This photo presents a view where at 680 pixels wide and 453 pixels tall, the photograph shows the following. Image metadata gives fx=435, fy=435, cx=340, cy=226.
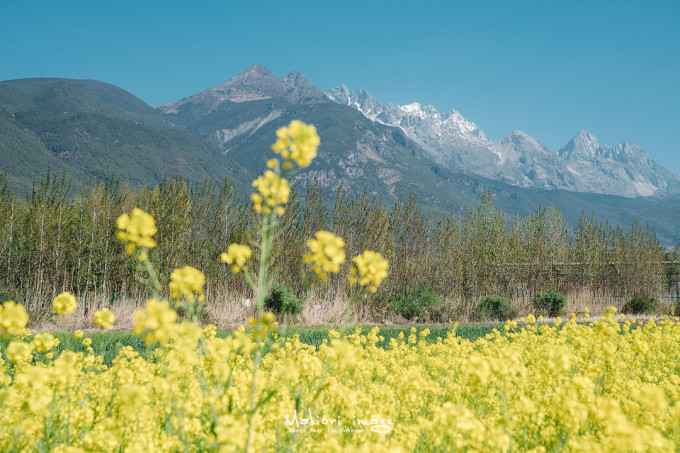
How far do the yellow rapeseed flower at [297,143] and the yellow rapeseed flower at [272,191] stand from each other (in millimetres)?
134

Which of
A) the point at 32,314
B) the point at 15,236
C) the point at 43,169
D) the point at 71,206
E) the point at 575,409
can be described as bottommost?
the point at 32,314

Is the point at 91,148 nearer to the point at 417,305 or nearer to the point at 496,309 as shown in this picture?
the point at 417,305

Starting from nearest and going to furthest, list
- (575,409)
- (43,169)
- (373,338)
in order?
(575,409) → (373,338) → (43,169)

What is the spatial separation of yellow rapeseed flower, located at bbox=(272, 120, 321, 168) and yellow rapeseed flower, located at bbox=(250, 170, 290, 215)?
0.44 ft

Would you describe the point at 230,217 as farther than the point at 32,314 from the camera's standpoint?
Yes

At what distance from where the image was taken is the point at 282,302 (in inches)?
428

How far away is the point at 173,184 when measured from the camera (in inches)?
484

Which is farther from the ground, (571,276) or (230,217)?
(230,217)

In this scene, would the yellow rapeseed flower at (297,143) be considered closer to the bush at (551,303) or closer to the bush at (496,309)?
the bush at (496,309)

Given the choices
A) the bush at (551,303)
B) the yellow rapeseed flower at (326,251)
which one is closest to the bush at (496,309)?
the bush at (551,303)

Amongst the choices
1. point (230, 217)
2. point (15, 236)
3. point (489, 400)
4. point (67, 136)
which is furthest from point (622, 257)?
point (67, 136)

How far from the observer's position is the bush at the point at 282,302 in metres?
10.8

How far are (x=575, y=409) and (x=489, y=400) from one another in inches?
53.2

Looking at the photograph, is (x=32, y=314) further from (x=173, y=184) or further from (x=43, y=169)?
(x=43, y=169)
